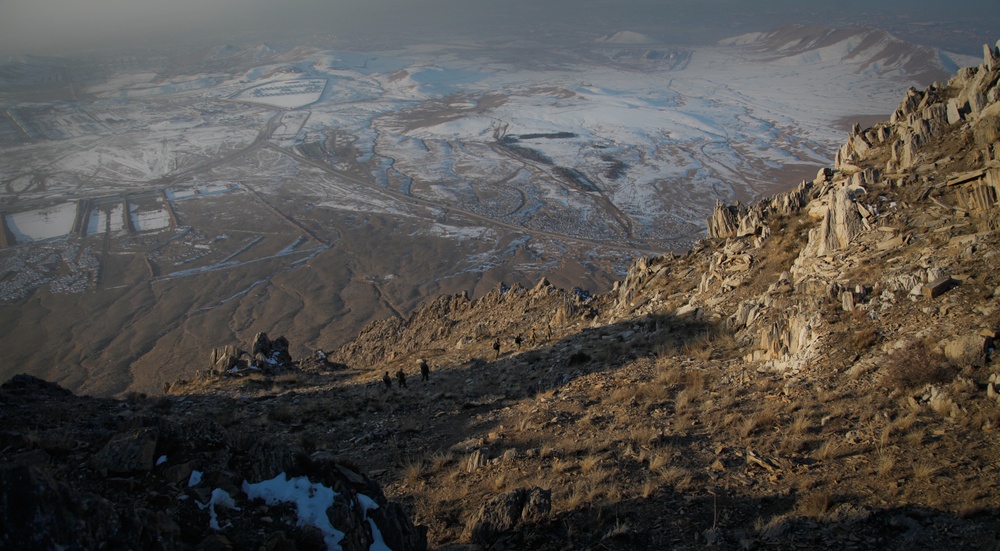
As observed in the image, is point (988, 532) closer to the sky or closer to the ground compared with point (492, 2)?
closer to the ground

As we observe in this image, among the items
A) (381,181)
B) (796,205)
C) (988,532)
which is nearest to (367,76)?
(381,181)

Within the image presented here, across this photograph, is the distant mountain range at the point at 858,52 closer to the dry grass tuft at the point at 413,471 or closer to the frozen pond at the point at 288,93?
the frozen pond at the point at 288,93

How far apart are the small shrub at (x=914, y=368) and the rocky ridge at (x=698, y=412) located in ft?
0.08

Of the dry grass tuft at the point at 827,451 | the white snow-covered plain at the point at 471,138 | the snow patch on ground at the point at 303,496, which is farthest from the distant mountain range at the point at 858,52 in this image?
the snow patch on ground at the point at 303,496

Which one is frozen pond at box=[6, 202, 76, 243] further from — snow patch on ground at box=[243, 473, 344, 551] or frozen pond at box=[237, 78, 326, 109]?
snow patch on ground at box=[243, 473, 344, 551]

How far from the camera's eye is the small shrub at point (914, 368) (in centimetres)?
649

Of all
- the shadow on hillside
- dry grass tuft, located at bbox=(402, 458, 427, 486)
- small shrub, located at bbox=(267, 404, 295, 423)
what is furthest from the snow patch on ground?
small shrub, located at bbox=(267, 404, 295, 423)

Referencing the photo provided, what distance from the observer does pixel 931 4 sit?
156375 millimetres

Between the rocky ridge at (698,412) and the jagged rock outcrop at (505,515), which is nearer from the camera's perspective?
the rocky ridge at (698,412)

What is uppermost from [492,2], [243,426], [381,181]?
[492,2]

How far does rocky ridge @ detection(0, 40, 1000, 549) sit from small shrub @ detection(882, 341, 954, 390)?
2cm

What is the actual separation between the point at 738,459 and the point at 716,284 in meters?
5.80

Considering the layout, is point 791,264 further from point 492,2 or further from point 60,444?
point 492,2

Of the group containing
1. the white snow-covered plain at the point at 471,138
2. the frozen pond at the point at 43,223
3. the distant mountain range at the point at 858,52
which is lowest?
the frozen pond at the point at 43,223
